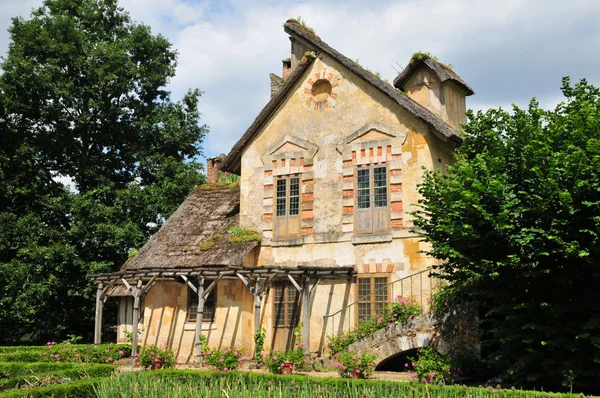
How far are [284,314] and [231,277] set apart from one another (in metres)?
1.99

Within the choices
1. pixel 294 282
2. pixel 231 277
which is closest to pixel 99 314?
pixel 231 277

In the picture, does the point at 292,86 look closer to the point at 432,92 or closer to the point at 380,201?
the point at 432,92

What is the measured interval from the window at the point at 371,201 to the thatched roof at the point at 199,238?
3504mm

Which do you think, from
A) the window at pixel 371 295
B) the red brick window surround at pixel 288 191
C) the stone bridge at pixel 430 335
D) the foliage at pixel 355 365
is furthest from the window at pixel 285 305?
the foliage at pixel 355 365

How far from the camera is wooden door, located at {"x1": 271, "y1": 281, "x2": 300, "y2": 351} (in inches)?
752

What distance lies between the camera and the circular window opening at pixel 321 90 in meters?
20.0

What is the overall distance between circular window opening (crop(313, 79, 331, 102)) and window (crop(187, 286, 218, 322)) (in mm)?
6852

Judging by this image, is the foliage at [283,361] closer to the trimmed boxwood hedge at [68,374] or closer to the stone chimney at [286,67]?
the trimmed boxwood hedge at [68,374]

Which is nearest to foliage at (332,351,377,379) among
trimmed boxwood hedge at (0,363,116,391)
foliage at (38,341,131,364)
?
trimmed boxwood hedge at (0,363,116,391)

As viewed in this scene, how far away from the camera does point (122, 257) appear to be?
28219 millimetres

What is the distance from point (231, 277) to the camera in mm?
18891

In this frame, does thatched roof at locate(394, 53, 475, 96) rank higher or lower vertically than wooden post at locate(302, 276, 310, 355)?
higher

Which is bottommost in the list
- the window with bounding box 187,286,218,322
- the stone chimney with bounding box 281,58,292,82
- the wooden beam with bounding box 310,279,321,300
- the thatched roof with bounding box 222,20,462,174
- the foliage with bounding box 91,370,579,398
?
the foliage with bounding box 91,370,579,398

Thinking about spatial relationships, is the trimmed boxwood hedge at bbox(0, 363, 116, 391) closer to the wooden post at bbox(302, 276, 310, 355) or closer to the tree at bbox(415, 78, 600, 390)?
the wooden post at bbox(302, 276, 310, 355)
